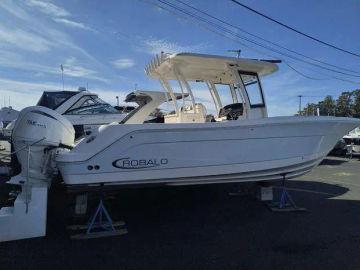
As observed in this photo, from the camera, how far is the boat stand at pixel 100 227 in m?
6.13

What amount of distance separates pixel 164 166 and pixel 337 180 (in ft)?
22.8

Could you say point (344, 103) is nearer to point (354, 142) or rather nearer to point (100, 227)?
point (354, 142)

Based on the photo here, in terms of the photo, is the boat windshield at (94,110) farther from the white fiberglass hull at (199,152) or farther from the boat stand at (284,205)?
the boat stand at (284,205)

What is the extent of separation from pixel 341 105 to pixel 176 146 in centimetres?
7356

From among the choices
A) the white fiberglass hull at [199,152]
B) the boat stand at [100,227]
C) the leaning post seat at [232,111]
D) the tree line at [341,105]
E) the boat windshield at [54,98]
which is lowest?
the boat stand at [100,227]

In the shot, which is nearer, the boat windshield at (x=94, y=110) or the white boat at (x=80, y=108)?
the white boat at (x=80, y=108)

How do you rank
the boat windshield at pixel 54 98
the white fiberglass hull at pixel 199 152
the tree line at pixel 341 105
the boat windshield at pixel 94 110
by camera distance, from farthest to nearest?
the tree line at pixel 341 105 < the boat windshield at pixel 94 110 < the boat windshield at pixel 54 98 < the white fiberglass hull at pixel 199 152

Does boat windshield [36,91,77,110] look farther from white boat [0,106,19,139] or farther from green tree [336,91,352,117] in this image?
green tree [336,91,352,117]

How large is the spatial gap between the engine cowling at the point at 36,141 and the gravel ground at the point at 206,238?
924 mm

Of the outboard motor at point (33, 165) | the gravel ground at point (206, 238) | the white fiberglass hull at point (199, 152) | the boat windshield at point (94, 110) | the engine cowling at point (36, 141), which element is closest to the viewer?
the gravel ground at point (206, 238)

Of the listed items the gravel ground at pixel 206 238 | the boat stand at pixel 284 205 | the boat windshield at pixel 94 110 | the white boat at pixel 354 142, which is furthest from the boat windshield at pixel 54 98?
the white boat at pixel 354 142

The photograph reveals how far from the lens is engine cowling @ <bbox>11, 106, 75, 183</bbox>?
21.9ft

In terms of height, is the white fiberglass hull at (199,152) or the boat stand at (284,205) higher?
the white fiberglass hull at (199,152)

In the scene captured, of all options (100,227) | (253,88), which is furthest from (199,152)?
(253,88)
